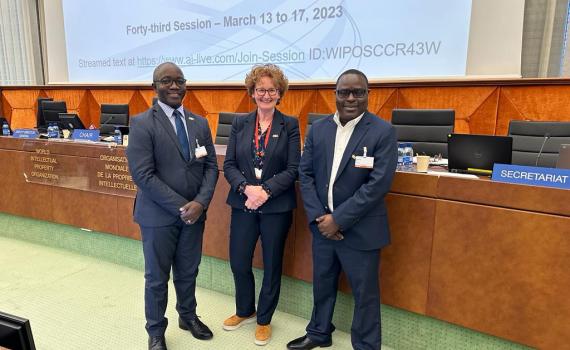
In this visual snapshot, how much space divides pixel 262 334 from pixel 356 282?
2.04 ft

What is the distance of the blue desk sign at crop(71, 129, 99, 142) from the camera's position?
2.95 metres

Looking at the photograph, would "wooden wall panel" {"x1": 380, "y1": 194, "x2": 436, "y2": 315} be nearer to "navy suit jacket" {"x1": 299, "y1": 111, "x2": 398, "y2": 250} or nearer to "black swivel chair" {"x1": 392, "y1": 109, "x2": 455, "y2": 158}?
"navy suit jacket" {"x1": 299, "y1": 111, "x2": 398, "y2": 250}

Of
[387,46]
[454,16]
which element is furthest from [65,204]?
[454,16]

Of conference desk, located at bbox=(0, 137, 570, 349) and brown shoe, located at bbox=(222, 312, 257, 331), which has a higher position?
conference desk, located at bbox=(0, 137, 570, 349)

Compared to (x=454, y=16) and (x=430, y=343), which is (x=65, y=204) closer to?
(x=430, y=343)

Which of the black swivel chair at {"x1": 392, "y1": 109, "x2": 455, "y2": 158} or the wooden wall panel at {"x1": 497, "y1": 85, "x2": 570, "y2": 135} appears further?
the wooden wall panel at {"x1": 497, "y1": 85, "x2": 570, "y2": 135}

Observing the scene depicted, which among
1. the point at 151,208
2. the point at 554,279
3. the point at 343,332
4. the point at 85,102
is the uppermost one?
the point at 85,102

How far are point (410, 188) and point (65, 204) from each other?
2.64 m

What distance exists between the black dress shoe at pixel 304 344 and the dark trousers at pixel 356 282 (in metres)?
0.18

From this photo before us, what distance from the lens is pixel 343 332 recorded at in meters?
2.08

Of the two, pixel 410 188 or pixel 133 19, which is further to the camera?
pixel 133 19

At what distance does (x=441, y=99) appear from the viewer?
13.3 feet

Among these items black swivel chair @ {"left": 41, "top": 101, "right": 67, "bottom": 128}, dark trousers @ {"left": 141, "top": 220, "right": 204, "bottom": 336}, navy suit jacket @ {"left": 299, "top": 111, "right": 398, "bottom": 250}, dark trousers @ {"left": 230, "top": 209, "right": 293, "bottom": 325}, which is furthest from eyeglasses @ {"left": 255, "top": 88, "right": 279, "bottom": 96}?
black swivel chair @ {"left": 41, "top": 101, "right": 67, "bottom": 128}

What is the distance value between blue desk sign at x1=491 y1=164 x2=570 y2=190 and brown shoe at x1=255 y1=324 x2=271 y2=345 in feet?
4.35
